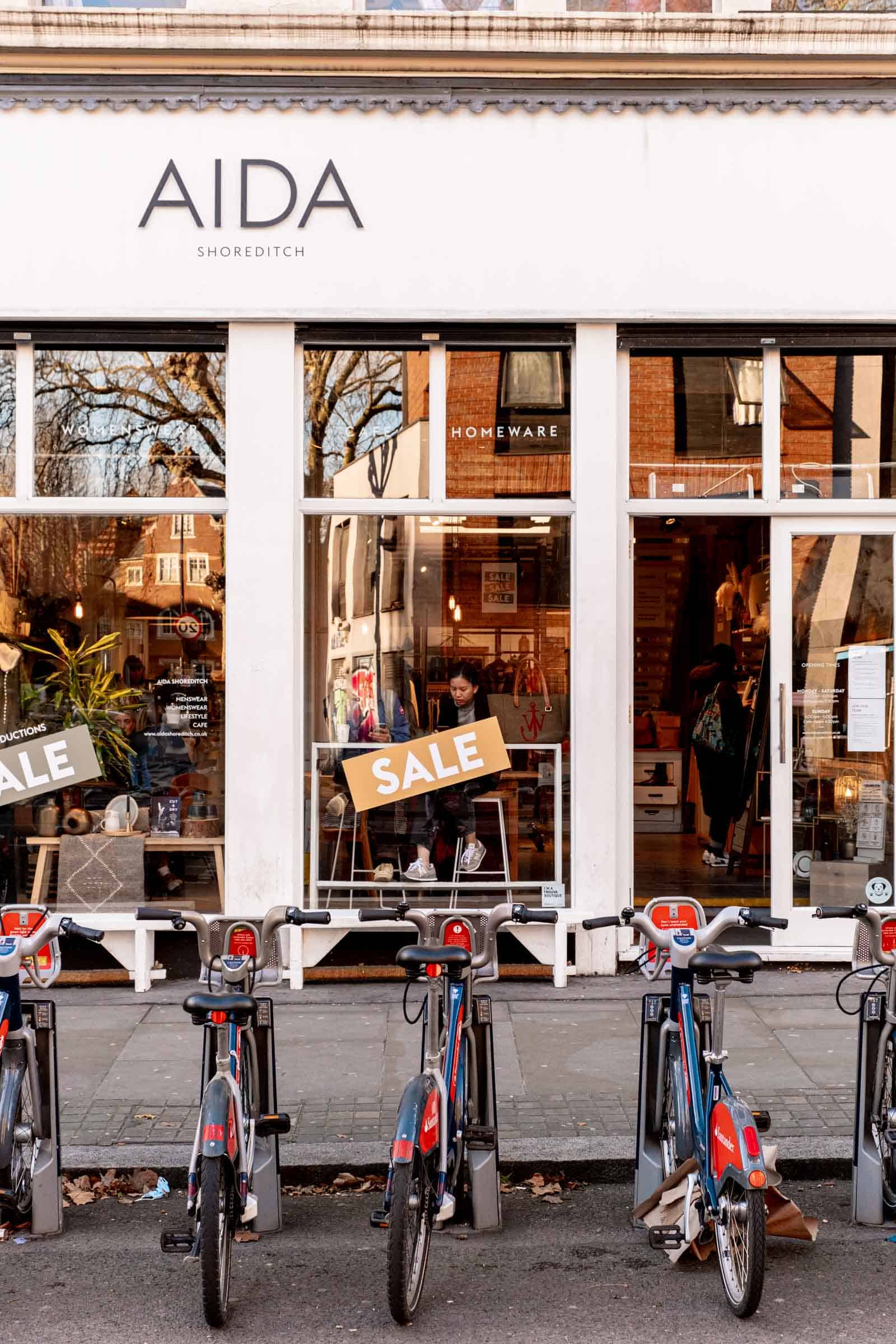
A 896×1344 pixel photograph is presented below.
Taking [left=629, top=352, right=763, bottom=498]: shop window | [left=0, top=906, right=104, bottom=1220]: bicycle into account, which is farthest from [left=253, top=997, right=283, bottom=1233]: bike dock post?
[left=629, top=352, right=763, bottom=498]: shop window

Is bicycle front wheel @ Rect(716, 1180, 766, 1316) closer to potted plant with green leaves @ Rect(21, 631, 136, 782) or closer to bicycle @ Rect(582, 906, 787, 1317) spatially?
bicycle @ Rect(582, 906, 787, 1317)

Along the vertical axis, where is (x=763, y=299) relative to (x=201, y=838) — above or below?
above

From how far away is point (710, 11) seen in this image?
928cm

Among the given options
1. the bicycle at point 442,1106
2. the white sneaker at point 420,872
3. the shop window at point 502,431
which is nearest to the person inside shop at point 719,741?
the shop window at point 502,431

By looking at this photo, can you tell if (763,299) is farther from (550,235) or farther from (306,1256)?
(306,1256)

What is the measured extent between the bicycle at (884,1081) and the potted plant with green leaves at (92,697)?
5.44 metres

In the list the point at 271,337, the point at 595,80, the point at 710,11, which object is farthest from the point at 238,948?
the point at 710,11

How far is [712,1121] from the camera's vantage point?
466 centimetres

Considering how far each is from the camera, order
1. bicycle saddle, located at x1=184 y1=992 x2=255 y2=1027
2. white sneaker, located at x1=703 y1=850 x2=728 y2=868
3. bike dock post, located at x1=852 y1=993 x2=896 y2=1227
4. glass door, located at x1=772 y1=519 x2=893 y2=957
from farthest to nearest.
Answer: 1. white sneaker, located at x1=703 y1=850 x2=728 y2=868
2. glass door, located at x1=772 y1=519 x2=893 y2=957
3. bike dock post, located at x1=852 y1=993 x2=896 y2=1227
4. bicycle saddle, located at x1=184 y1=992 x2=255 y2=1027

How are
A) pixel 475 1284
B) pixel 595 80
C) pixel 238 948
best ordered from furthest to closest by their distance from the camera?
pixel 595 80 < pixel 238 948 < pixel 475 1284

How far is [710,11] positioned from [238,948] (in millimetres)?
7331

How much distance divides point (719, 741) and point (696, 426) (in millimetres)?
2769

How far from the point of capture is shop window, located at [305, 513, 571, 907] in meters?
9.17

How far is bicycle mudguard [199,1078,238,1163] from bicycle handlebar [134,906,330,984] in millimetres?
504
